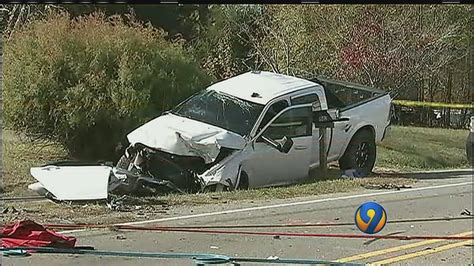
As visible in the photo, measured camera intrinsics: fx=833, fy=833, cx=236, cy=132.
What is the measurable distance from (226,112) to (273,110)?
2.01ft

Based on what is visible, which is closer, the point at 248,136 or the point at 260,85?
the point at 248,136

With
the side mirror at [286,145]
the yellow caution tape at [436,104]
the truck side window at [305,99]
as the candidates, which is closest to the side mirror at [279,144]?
the side mirror at [286,145]

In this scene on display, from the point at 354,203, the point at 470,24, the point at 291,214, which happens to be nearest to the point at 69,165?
the point at 291,214

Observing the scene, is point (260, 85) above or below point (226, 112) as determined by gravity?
above

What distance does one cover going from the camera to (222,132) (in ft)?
33.0

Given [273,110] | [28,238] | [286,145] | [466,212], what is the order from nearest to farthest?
[28,238], [466,212], [286,145], [273,110]

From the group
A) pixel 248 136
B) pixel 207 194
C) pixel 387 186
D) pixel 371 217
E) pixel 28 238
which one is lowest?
pixel 387 186

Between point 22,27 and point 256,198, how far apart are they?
4.21 metres

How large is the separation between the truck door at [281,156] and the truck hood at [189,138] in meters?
0.31

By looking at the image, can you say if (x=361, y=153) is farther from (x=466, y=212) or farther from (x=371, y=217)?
(x=371, y=217)

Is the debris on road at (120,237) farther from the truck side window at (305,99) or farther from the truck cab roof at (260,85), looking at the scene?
the truck side window at (305,99)

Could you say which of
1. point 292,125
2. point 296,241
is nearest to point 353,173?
point 292,125

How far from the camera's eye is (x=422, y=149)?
1240 cm

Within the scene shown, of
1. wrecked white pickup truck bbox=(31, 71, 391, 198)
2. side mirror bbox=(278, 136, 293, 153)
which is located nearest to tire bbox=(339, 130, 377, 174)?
wrecked white pickup truck bbox=(31, 71, 391, 198)
